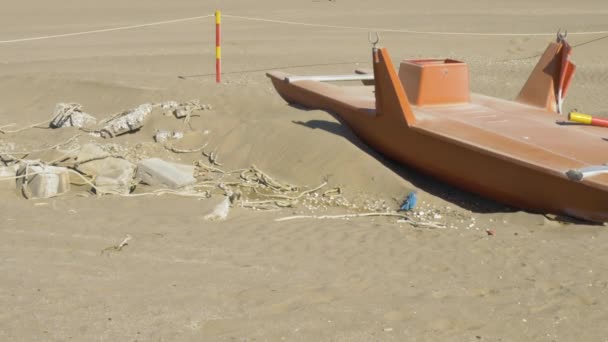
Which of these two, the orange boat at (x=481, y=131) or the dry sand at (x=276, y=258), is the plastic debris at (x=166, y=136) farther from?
the orange boat at (x=481, y=131)

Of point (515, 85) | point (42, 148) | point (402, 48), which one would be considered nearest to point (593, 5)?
point (402, 48)

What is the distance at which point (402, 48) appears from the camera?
672 inches

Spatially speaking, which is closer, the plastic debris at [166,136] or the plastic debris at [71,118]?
the plastic debris at [166,136]

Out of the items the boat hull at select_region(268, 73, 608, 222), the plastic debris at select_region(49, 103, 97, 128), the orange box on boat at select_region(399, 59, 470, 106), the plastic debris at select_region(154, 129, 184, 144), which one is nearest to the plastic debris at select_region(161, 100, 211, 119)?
the plastic debris at select_region(154, 129, 184, 144)

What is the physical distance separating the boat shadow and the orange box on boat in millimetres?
665

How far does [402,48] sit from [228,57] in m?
3.70

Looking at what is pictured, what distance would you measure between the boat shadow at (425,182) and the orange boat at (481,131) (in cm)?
9

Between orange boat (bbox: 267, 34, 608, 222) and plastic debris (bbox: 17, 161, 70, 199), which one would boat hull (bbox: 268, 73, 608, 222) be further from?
plastic debris (bbox: 17, 161, 70, 199)

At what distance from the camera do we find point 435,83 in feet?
25.6

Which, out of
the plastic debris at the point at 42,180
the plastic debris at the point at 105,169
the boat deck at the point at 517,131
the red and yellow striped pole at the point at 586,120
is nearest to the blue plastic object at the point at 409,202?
the boat deck at the point at 517,131

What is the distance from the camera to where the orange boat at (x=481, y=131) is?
6.04 m

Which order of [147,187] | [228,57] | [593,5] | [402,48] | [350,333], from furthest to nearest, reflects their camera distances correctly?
[593,5], [402,48], [228,57], [147,187], [350,333]

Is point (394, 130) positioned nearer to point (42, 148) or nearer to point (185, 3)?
point (42, 148)

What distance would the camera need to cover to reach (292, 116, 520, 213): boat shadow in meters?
6.69
